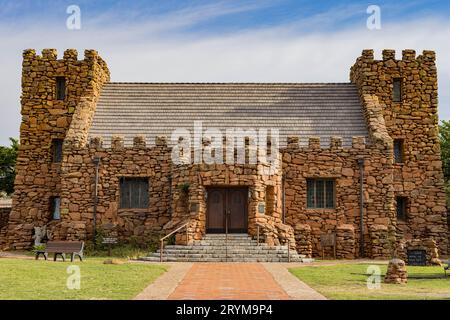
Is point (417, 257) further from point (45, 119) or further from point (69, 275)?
point (45, 119)

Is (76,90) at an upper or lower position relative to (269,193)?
upper

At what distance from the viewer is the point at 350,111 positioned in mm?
31062

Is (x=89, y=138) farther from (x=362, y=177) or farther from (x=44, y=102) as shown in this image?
(x=362, y=177)

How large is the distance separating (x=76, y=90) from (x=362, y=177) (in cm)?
1498

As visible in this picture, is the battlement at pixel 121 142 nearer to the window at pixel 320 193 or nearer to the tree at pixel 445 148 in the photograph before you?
the window at pixel 320 193

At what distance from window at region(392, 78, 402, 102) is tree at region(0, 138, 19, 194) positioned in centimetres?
2302

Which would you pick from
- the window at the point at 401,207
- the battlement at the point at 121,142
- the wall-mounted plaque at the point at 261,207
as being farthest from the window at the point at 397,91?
the battlement at the point at 121,142

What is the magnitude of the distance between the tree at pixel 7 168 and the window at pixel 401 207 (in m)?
22.8

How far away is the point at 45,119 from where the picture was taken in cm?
3064

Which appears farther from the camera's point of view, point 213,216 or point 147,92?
point 147,92

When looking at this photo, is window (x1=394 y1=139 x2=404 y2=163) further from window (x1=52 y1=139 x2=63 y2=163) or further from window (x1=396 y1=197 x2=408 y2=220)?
window (x1=52 y1=139 x2=63 y2=163)

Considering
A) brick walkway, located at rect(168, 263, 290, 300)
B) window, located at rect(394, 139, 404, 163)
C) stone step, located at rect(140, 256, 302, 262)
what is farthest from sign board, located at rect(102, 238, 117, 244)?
window, located at rect(394, 139, 404, 163)

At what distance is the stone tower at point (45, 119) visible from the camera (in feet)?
96.8
